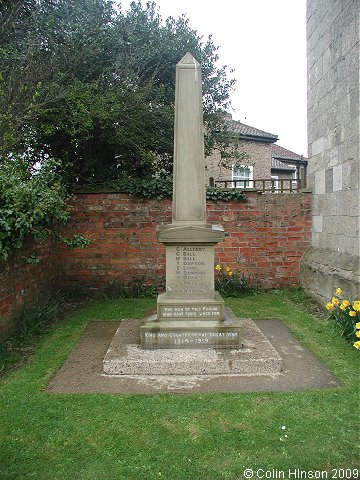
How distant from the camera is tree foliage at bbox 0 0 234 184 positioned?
6.28 m

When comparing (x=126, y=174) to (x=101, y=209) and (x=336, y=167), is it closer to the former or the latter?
(x=101, y=209)

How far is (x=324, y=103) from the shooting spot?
262 inches

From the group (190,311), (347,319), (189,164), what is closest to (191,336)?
(190,311)

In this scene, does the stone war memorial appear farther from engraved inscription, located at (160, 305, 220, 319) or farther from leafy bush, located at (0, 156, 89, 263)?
leafy bush, located at (0, 156, 89, 263)

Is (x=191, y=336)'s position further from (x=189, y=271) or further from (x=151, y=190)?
(x=151, y=190)

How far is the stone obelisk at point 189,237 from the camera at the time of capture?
15.0ft

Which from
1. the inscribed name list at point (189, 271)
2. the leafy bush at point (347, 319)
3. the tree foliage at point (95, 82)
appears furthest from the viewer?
the tree foliage at point (95, 82)

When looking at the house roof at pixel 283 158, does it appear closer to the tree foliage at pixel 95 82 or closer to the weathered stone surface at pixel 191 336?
the tree foliage at pixel 95 82

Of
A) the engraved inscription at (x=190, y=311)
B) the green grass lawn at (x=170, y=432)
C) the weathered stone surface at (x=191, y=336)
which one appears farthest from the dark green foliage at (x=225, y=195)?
the green grass lawn at (x=170, y=432)

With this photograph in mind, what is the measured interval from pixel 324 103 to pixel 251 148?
14.1 m

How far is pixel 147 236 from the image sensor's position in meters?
8.00

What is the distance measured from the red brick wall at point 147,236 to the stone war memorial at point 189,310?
308 cm

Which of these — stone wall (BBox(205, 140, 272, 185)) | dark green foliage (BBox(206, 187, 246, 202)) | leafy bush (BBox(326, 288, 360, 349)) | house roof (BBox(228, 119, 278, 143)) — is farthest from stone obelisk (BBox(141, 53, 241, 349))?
house roof (BBox(228, 119, 278, 143))

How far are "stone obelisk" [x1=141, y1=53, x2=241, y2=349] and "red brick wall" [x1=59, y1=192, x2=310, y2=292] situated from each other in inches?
129
